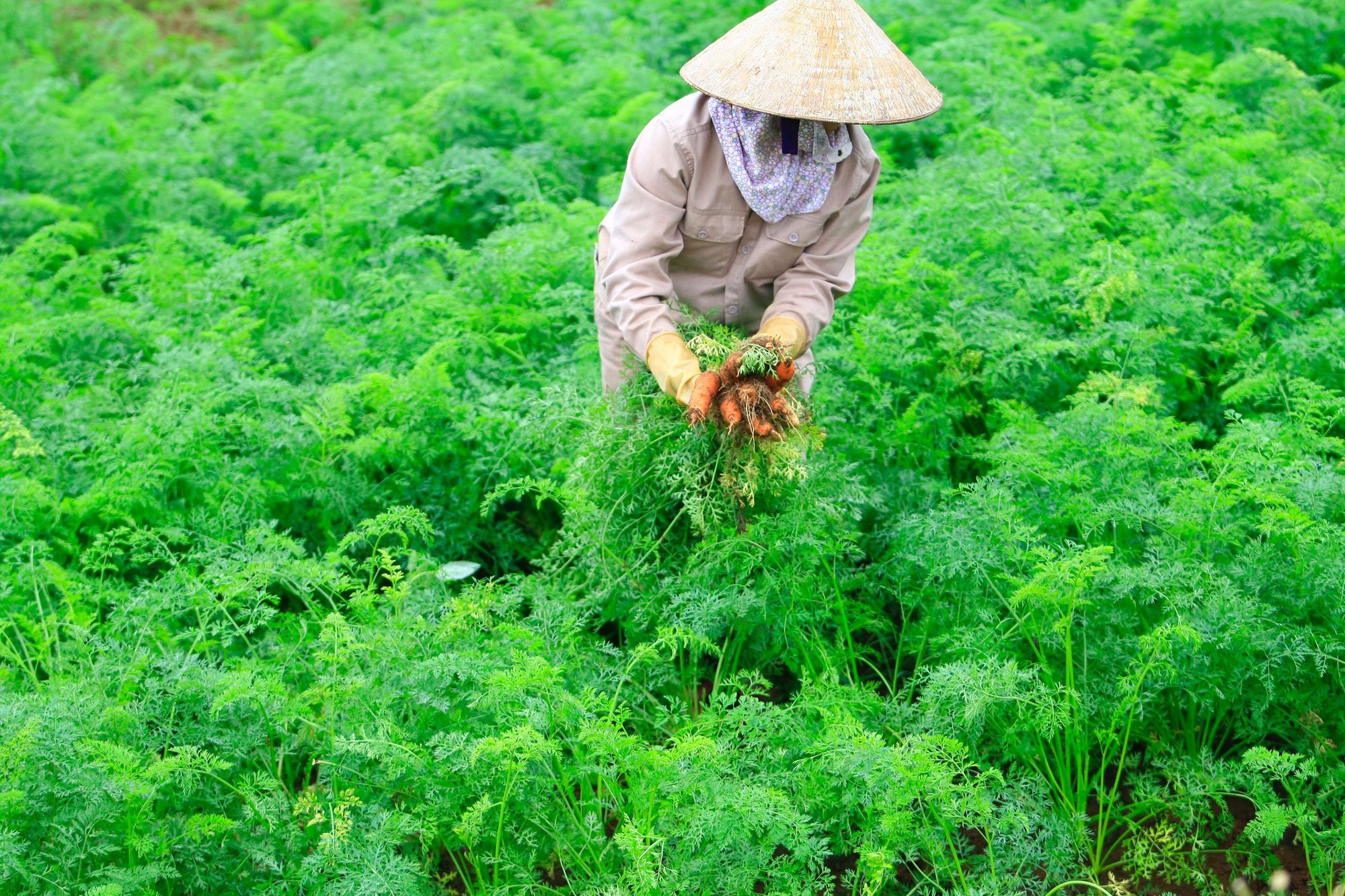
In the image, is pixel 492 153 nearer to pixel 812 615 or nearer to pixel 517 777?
pixel 812 615

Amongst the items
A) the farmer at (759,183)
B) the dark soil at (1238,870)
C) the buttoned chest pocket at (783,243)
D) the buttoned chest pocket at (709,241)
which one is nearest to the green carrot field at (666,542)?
the dark soil at (1238,870)

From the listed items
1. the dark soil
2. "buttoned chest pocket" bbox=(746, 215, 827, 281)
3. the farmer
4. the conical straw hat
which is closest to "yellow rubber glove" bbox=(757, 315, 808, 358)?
the farmer

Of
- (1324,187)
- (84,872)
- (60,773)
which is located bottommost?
(84,872)

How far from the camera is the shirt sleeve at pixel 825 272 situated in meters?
3.91

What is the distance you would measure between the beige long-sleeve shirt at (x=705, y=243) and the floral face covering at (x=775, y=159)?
0.06 meters

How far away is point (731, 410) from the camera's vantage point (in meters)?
3.39

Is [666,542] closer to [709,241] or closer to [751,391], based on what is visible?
[751,391]

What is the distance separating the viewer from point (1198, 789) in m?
3.60

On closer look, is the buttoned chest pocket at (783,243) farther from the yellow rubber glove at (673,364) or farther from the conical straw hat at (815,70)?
the yellow rubber glove at (673,364)

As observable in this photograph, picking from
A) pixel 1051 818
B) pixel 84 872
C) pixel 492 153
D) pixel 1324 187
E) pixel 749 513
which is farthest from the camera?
pixel 492 153

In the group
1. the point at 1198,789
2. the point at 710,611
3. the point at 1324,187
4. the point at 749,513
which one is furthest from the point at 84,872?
the point at 1324,187

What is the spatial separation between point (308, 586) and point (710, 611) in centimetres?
146

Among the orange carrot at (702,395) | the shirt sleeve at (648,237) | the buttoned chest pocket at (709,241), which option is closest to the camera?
the orange carrot at (702,395)

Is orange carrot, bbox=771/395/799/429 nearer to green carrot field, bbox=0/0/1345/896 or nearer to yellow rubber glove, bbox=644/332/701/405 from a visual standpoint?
green carrot field, bbox=0/0/1345/896
